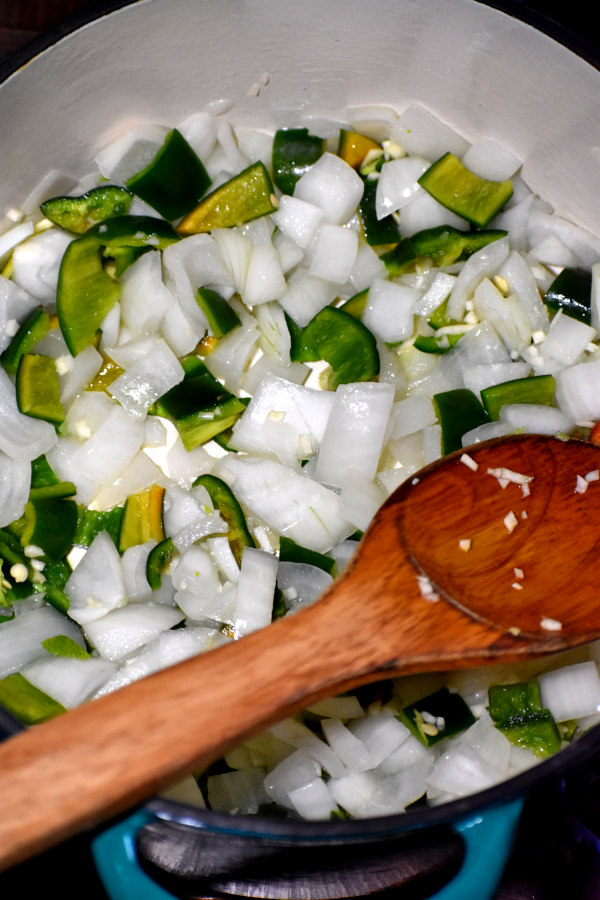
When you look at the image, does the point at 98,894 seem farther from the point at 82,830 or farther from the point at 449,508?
the point at 449,508

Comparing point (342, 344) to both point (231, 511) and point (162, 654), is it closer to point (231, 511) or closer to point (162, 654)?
point (231, 511)

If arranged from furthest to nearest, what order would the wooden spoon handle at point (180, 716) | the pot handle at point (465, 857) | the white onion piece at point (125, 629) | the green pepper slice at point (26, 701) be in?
the white onion piece at point (125, 629), the green pepper slice at point (26, 701), the pot handle at point (465, 857), the wooden spoon handle at point (180, 716)

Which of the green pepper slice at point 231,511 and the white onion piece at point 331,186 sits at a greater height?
the white onion piece at point 331,186

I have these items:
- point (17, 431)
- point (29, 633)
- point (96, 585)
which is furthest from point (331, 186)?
point (29, 633)

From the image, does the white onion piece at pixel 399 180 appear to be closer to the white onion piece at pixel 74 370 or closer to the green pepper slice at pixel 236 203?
the green pepper slice at pixel 236 203

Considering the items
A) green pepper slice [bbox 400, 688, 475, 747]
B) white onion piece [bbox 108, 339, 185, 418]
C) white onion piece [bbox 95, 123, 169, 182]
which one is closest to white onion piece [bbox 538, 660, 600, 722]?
green pepper slice [bbox 400, 688, 475, 747]

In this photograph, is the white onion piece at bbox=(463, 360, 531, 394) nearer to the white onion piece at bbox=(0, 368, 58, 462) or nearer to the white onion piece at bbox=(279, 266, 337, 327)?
the white onion piece at bbox=(279, 266, 337, 327)

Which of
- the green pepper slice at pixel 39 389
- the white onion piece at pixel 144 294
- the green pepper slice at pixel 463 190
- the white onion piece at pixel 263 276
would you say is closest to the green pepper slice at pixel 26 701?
the green pepper slice at pixel 39 389
